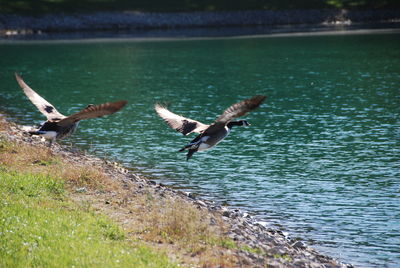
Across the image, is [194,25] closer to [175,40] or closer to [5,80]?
[175,40]

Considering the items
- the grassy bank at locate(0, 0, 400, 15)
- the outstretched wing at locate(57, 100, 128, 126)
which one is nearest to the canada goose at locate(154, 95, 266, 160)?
the outstretched wing at locate(57, 100, 128, 126)

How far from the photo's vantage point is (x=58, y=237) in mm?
14406

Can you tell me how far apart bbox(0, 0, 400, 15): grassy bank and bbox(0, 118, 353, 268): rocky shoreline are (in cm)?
11278

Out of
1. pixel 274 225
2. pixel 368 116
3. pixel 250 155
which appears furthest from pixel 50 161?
pixel 368 116

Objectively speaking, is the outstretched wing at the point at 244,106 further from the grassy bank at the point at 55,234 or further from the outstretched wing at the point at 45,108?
the outstretched wing at the point at 45,108

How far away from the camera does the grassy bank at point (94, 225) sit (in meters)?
13.5

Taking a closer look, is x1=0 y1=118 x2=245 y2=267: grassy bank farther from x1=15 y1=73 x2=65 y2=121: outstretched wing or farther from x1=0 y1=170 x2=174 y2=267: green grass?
x1=15 y1=73 x2=65 y2=121: outstretched wing

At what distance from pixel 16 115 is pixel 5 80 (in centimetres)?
2144

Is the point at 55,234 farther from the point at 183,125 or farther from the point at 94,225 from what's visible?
the point at 183,125

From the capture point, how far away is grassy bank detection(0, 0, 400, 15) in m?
132

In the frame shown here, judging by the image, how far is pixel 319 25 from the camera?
13750cm

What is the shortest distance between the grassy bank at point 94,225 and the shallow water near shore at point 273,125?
474 centimetres

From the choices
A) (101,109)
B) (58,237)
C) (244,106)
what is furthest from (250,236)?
(58,237)

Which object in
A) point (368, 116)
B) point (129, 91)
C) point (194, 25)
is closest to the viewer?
point (368, 116)
